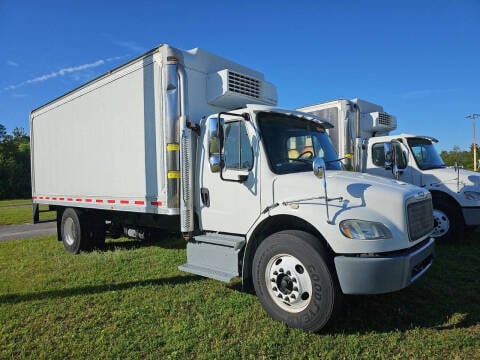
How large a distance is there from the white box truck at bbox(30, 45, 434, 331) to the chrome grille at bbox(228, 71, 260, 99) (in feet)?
0.08

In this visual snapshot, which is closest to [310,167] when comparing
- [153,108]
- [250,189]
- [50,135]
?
[250,189]

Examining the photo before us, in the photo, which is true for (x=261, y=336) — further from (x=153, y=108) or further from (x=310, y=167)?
(x=153, y=108)

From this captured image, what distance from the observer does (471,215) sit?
7.36 metres

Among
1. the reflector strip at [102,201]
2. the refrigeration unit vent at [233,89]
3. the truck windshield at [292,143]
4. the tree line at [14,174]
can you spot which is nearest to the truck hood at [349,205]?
the truck windshield at [292,143]

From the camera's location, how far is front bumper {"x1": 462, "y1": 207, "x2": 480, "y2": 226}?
24.0ft

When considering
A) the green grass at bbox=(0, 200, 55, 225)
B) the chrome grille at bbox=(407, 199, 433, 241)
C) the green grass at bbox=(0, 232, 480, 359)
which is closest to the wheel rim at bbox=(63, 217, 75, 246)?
the green grass at bbox=(0, 232, 480, 359)

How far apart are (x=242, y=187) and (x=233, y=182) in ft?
0.52

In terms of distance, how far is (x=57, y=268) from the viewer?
6520 millimetres

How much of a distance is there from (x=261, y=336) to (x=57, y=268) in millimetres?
4589

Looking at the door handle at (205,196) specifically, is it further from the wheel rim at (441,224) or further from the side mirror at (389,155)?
the wheel rim at (441,224)

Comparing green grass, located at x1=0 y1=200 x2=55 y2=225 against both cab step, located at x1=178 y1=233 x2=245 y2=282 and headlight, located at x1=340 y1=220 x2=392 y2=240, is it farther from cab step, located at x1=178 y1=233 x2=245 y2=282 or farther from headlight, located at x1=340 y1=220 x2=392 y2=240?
headlight, located at x1=340 y1=220 x2=392 y2=240

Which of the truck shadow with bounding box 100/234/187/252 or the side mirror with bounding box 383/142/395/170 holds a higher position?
the side mirror with bounding box 383/142/395/170

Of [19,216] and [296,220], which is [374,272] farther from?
[19,216]

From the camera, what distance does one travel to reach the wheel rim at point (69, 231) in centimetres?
793
